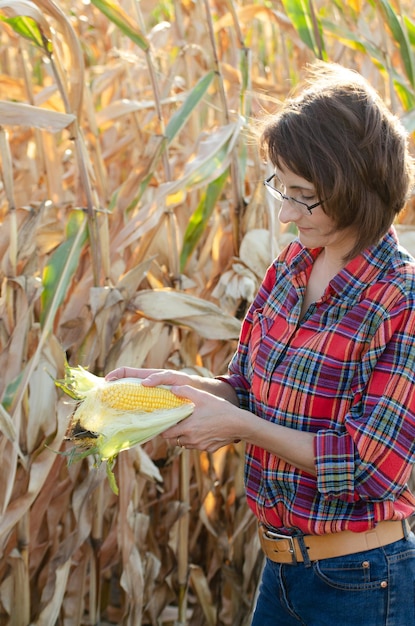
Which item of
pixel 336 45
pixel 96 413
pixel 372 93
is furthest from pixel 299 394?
pixel 336 45

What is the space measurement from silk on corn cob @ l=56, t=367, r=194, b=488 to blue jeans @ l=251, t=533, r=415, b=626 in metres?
0.43

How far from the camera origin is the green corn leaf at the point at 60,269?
→ 7.81 feet

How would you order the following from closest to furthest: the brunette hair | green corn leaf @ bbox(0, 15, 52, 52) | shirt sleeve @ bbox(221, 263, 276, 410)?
the brunette hair < shirt sleeve @ bbox(221, 263, 276, 410) < green corn leaf @ bbox(0, 15, 52, 52)

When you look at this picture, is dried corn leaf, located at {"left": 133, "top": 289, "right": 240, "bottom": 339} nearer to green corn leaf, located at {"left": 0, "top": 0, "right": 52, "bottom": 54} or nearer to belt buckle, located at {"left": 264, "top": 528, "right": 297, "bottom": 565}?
green corn leaf, located at {"left": 0, "top": 0, "right": 52, "bottom": 54}

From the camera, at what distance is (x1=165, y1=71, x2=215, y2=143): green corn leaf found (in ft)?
9.01

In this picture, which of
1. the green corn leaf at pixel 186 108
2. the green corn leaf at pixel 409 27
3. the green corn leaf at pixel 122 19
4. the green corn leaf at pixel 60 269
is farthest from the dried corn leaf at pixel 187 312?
the green corn leaf at pixel 409 27

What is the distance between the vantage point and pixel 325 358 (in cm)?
164

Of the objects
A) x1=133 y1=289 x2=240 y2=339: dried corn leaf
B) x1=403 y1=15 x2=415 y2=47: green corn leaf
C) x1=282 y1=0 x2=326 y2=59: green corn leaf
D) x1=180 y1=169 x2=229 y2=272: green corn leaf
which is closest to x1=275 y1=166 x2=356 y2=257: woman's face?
x1=133 y1=289 x2=240 y2=339: dried corn leaf

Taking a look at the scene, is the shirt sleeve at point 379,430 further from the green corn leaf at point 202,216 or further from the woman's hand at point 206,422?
the green corn leaf at point 202,216

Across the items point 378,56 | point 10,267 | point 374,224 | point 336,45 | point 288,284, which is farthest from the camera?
point 336,45

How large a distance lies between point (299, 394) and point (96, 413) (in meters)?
0.42

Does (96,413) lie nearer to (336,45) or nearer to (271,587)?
(271,587)

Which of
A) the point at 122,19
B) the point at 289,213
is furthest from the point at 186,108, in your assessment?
the point at 289,213

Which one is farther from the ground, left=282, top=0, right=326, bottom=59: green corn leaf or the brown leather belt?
left=282, top=0, right=326, bottom=59: green corn leaf
